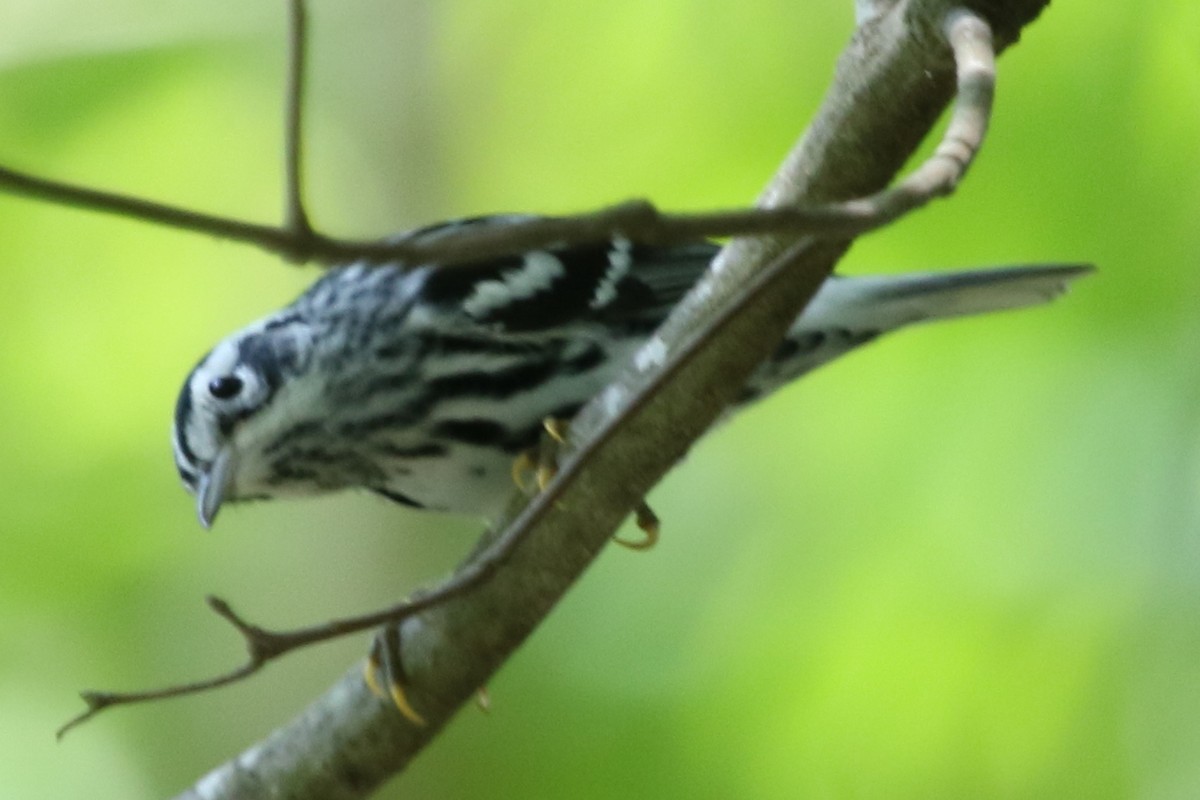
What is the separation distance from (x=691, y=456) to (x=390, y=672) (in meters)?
1.14

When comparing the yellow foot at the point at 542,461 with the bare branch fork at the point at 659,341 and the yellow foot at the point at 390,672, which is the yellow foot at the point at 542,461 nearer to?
the bare branch fork at the point at 659,341

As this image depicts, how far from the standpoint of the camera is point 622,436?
1070 mm

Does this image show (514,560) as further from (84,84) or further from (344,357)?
(84,84)

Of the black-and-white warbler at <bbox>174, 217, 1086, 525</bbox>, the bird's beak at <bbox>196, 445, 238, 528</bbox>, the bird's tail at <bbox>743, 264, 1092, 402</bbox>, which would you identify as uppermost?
the bird's tail at <bbox>743, 264, 1092, 402</bbox>

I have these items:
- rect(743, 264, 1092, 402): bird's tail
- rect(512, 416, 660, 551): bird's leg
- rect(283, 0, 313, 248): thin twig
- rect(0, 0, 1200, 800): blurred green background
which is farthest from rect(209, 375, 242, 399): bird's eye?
rect(283, 0, 313, 248): thin twig

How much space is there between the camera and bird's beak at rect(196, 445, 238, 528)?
1428 millimetres

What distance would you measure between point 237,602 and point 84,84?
0.94 metres

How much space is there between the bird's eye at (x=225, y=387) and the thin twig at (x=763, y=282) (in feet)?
1.81

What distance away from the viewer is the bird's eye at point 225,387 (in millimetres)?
1451

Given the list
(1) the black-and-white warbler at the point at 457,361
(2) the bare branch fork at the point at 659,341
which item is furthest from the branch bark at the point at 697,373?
(1) the black-and-white warbler at the point at 457,361

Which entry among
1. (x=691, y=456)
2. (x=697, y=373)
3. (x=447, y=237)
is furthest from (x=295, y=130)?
(x=691, y=456)

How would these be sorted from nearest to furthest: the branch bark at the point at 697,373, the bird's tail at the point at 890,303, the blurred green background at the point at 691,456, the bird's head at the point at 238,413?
the branch bark at the point at 697,373
the bird's tail at the point at 890,303
the bird's head at the point at 238,413
the blurred green background at the point at 691,456

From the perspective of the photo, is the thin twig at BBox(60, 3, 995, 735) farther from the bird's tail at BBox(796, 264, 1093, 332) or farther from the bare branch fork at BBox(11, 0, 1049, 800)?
the bird's tail at BBox(796, 264, 1093, 332)

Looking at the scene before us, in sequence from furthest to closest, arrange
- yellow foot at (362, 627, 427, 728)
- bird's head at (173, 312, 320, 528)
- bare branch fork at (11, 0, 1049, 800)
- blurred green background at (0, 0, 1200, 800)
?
1. blurred green background at (0, 0, 1200, 800)
2. bird's head at (173, 312, 320, 528)
3. yellow foot at (362, 627, 427, 728)
4. bare branch fork at (11, 0, 1049, 800)
